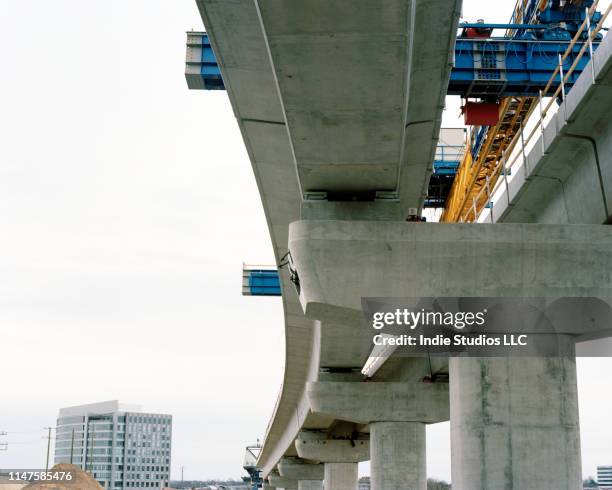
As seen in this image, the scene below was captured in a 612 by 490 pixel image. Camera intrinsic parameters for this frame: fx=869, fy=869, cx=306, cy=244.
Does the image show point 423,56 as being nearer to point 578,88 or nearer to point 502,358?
point 578,88

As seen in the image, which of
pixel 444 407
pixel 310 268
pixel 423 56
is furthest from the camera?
pixel 444 407

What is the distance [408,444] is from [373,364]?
107 inches

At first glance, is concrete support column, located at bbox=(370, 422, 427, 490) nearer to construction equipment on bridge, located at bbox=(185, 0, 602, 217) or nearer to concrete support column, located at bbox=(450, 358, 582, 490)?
construction equipment on bridge, located at bbox=(185, 0, 602, 217)

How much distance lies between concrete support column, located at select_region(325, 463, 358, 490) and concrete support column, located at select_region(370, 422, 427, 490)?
53.4 ft

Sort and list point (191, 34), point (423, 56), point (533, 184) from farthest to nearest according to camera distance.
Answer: point (191, 34)
point (533, 184)
point (423, 56)

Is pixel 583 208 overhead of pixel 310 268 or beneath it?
overhead

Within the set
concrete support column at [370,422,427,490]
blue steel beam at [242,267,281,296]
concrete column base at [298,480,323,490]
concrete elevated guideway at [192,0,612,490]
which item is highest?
blue steel beam at [242,267,281,296]

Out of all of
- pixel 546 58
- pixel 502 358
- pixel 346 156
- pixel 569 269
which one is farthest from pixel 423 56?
pixel 546 58

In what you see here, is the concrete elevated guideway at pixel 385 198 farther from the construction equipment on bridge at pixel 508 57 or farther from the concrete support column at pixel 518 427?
the construction equipment on bridge at pixel 508 57

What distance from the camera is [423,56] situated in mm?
9500

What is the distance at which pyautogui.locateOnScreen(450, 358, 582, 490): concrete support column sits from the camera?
12.4 m

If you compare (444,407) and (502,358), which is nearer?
(502,358)

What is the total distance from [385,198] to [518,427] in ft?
12.6

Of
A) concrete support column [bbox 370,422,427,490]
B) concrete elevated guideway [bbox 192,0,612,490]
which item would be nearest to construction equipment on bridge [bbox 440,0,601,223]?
concrete support column [bbox 370,422,427,490]
